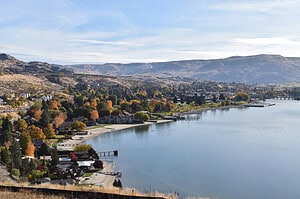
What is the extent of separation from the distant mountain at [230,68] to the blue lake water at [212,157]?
381 ft

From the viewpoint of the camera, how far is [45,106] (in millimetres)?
28703

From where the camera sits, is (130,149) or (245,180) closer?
(245,180)

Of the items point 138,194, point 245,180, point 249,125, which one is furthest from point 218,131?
point 138,194

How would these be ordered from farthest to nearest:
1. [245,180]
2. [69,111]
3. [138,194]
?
[69,111] → [245,180] → [138,194]

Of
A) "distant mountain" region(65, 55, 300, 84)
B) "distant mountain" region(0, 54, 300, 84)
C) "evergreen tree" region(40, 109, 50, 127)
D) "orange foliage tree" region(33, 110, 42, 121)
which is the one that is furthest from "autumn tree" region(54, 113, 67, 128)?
"distant mountain" region(65, 55, 300, 84)

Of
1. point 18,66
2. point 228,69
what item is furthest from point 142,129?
point 228,69

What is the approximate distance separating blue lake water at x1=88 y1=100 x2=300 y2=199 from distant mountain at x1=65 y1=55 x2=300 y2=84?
116183mm

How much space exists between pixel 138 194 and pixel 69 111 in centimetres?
2488

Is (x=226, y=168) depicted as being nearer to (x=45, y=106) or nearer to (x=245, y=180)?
(x=245, y=180)

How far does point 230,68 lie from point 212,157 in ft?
492

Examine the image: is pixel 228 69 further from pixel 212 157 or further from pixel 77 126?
pixel 212 157

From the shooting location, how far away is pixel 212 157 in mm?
18578

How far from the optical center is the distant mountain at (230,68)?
14488 centimetres

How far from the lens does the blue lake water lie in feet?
44.3
